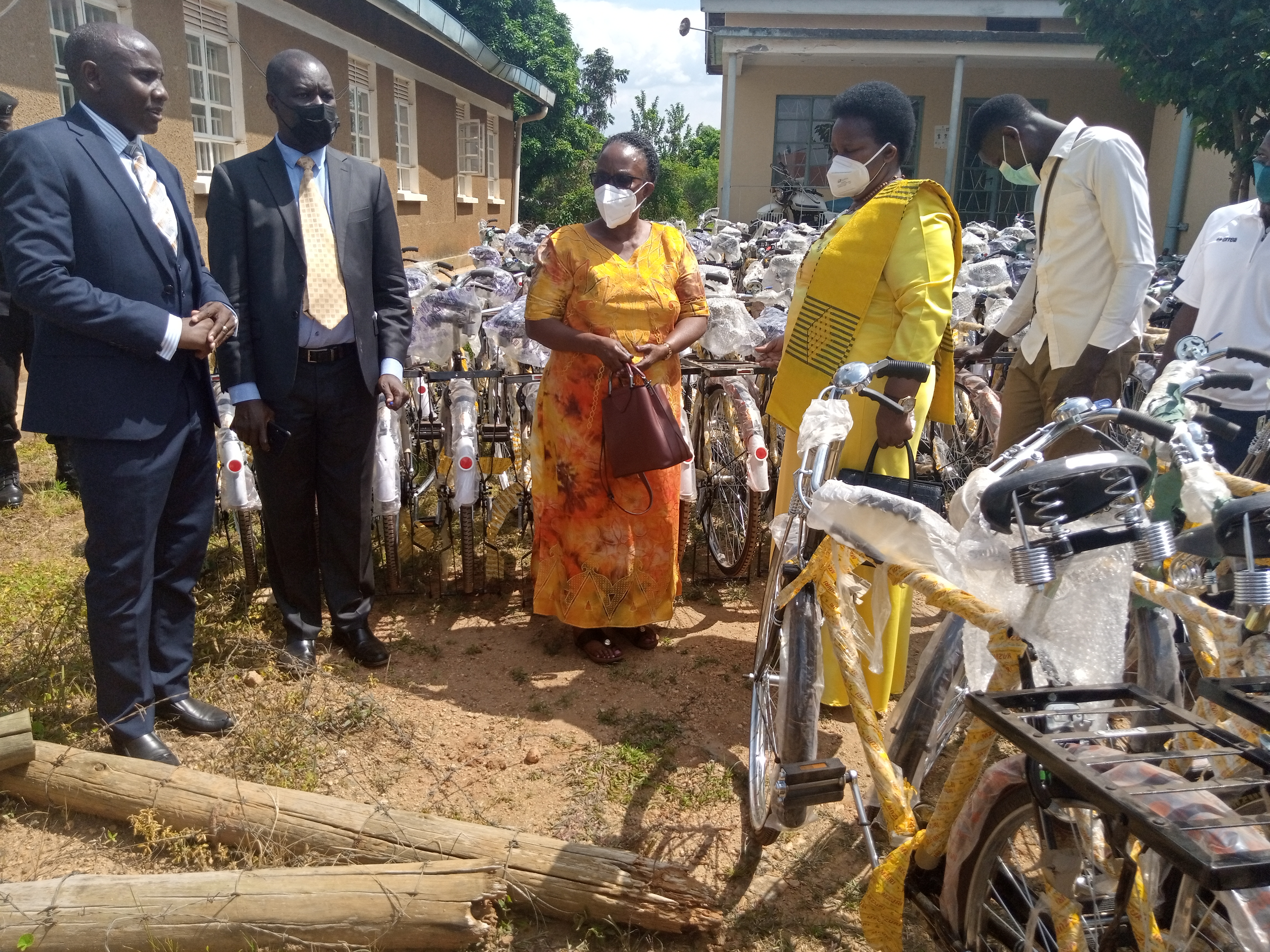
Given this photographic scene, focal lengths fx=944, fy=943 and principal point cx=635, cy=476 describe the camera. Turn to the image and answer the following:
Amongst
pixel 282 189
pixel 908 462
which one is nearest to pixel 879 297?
pixel 908 462

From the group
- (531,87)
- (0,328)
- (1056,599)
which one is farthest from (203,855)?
(531,87)

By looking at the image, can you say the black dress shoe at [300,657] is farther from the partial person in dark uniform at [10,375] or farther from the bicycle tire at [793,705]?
the partial person in dark uniform at [10,375]

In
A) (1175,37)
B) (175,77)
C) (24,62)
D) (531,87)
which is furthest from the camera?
(531,87)

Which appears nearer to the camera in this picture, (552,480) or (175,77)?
(552,480)

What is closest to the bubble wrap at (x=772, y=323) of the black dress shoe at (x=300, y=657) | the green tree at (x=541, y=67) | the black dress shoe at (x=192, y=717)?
the black dress shoe at (x=300, y=657)

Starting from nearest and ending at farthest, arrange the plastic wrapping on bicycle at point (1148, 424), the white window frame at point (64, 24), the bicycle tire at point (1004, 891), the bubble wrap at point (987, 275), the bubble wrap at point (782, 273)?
the bicycle tire at point (1004, 891) → the plastic wrapping on bicycle at point (1148, 424) → the bubble wrap at point (782, 273) → the bubble wrap at point (987, 275) → the white window frame at point (64, 24)

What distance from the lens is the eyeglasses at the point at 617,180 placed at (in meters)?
3.42

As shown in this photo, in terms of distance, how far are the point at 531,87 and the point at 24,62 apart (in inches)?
557

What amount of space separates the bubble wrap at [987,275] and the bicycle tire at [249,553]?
4300 millimetres

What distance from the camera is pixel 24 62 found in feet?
20.7

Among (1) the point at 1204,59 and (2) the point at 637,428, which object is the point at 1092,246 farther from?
(1) the point at 1204,59

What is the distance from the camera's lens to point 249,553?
13.7 ft

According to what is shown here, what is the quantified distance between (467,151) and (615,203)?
15840 mm

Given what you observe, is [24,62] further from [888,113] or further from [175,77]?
[888,113]
